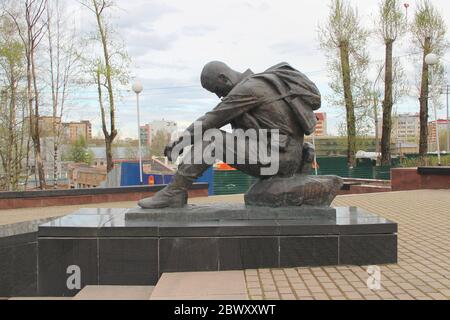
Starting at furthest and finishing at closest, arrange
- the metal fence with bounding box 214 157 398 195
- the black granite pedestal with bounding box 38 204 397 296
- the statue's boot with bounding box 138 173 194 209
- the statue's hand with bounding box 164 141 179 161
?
the metal fence with bounding box 214 157 398 195 < the statue's hand with bounding box 164 141 179 161 < the statue's boot with bounding box 138 173 194 209 < the black granite pedestal with bounding box 38 204 397 296

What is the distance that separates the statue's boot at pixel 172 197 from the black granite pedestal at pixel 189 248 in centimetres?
54

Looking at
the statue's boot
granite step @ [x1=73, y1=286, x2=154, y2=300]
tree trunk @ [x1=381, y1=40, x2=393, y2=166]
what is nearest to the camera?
granite step @ [x1=73, y1=286, x2=154, y2=300]

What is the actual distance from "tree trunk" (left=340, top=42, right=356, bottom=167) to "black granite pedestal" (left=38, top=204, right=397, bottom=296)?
1861 centimetres

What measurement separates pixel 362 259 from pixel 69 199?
9.42 meters

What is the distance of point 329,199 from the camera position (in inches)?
195

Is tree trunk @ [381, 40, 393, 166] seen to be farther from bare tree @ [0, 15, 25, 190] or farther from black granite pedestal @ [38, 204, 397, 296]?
black granite pedestal @ [38, 204, 397, 296]

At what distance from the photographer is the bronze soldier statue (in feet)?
16.1

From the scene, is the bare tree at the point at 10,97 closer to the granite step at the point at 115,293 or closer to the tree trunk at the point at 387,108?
Result: the granite step at the point at 115,293

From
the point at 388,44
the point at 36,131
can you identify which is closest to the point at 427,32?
the point at 388,44

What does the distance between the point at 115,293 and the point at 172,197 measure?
4.10 ft

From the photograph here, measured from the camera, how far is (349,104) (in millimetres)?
23125

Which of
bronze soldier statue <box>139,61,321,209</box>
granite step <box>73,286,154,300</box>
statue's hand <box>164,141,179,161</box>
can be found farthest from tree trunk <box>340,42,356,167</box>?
granite step <box>73,286,154,300</box>

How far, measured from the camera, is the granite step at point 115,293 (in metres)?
3.94

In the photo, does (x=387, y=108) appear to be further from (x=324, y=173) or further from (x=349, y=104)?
(x=324, y=173)
